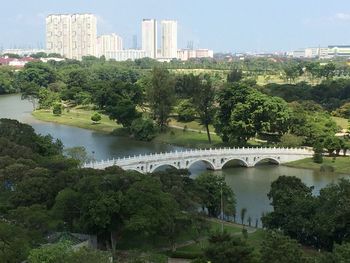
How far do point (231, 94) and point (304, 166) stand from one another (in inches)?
410

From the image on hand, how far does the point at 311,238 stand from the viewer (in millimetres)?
26000

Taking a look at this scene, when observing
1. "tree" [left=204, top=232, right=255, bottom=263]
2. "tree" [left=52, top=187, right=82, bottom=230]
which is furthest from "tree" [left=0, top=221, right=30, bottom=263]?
"tree" [left=204, top=232, right=255, bottom=263]

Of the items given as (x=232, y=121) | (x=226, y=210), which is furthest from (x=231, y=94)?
(x=226, y=210)

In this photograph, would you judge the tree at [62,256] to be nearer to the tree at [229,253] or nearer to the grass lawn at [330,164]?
the tree at [229,253]

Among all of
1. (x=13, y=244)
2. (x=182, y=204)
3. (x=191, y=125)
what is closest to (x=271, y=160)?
(x=191, y=125)

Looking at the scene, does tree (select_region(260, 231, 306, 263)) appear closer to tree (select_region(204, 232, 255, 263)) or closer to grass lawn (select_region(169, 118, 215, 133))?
tree (select_region(204, 232, 255, 263))

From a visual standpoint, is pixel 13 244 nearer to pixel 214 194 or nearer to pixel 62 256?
pixel 62 256

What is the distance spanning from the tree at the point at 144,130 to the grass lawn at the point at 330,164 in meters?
16.0

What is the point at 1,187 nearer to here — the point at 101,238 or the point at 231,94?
the point at 101,238

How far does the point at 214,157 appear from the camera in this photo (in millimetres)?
46500

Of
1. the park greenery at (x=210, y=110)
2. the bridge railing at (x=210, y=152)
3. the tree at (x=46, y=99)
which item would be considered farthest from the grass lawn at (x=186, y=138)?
the tree at (x=46, y=99)

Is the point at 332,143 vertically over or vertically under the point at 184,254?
over

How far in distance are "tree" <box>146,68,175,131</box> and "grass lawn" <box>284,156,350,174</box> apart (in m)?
17.6

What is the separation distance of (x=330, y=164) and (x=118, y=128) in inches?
1035
